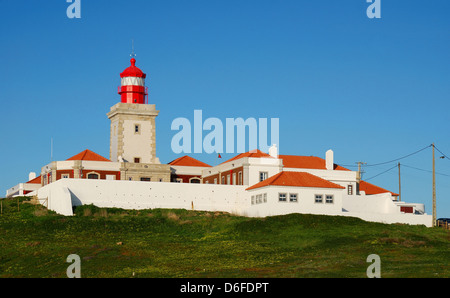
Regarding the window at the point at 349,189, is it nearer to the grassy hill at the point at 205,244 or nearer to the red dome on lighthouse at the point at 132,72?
the grassy hill at the point at 205,244

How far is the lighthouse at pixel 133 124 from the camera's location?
84438 millimetres

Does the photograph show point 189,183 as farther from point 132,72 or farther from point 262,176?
point 132,72

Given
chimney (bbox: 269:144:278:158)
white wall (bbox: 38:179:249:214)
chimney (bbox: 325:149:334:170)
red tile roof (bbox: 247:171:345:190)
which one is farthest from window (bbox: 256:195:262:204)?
chimney (bbox: 325:149:334:170)

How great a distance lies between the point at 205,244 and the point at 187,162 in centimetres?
3340

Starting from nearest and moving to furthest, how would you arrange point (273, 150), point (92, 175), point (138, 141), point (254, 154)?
point (92, 175), point (254, 154), point (273, 150), point (138, 141)

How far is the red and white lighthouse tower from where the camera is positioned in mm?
86931

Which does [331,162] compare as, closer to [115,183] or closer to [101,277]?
[115,183]

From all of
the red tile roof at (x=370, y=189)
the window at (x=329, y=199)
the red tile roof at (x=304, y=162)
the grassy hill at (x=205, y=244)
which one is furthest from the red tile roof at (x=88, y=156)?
the red tile roof at (x=370, y=189)

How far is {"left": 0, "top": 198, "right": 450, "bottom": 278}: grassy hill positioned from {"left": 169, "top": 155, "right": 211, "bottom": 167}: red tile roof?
1775 cm

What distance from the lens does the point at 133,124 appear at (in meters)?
85.3

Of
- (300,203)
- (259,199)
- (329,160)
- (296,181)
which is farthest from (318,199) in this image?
(329,160)

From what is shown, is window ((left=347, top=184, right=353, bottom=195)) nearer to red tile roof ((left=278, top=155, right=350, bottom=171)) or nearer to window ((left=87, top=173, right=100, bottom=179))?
red tile roof ((left=278, top=155, right=350, bottom=171))

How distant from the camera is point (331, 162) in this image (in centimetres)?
8819
